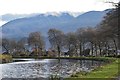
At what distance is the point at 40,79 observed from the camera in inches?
1252

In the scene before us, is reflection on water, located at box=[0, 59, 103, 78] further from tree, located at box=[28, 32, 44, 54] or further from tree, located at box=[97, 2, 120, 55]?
tree, located at box=[28, 32, 44, 54]

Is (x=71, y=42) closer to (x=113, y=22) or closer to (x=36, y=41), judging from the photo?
(x=36, y=41)

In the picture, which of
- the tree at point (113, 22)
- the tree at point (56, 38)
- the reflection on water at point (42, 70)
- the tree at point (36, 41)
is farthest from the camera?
the tree at point (36, 41)

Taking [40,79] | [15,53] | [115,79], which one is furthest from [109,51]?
[115,79]

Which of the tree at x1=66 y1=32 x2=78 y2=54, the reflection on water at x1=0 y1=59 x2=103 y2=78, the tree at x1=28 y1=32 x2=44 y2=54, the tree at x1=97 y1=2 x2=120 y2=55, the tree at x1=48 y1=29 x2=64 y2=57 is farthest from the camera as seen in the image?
the tree at x1=28 y1=32 x2=44 y2=54

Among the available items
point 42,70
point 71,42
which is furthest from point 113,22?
point 71,42

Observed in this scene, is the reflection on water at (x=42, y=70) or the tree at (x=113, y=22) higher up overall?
the tree at (x=113, y=22)

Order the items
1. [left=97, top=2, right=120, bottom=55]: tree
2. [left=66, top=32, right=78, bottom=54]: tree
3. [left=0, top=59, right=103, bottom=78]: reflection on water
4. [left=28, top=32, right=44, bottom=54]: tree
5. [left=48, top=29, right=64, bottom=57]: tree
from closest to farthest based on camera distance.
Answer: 1. [left=97, top=2, right=120, bottom=55]: tree
2. [left=0, top=59, right=103, bottom=78]: reflection on water
3. [left=66, top=32, right=78, bottom=54]: tree
4. [left=48, top=29, right=64, bottom=57]: tree
5. [left=28, top=32, right=44, bottom=54]: tree

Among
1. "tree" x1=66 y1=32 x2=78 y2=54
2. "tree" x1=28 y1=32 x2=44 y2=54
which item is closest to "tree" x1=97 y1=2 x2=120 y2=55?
"tree" x1=66 y1=32 x2=78 y2=54

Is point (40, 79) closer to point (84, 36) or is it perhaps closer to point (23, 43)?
point (84, 36)

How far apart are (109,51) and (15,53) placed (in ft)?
117

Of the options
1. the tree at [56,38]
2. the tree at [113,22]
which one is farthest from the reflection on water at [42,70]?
the tree at [56,38]

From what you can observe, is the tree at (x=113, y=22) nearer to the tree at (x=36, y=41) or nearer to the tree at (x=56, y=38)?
the tree at (x=56, y=38)

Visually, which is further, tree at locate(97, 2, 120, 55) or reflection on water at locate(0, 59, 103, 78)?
reflection on water at locate(0, 59, 103, 78)
